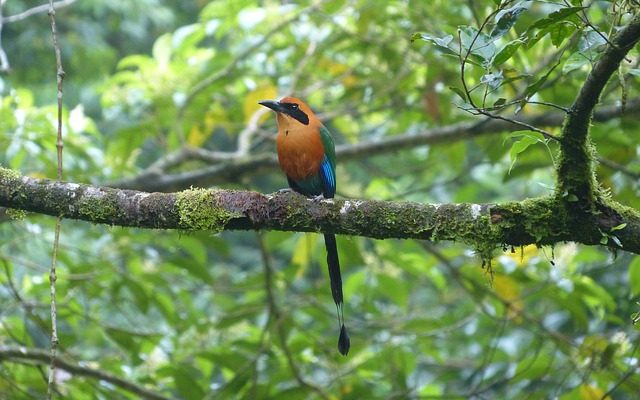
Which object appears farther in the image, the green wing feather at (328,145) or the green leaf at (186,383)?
the green wing feather at (328,145)

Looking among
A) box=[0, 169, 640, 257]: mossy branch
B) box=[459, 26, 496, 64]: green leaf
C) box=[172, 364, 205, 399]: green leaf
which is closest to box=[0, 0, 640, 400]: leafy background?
box=[172, 364, 205, 399]: green leaf

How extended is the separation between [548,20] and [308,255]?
294 centimetres

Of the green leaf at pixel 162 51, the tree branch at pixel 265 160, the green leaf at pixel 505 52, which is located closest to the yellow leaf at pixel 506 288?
the tree branch at pixel 265 160

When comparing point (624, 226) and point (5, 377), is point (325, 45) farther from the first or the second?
point (624, 226)

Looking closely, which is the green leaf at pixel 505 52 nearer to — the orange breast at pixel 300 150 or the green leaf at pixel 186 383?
the orange breast at pixel 300 150

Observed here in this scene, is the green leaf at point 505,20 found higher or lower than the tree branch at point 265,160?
lower

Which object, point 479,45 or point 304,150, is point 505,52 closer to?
point 479,45

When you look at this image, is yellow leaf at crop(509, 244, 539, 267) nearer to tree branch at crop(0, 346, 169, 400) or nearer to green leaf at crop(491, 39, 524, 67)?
tree branch at crop(0, 346, 169, 400)

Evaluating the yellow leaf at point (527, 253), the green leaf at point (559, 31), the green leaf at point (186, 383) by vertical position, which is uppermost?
the yellow leaf at point (527, 253)

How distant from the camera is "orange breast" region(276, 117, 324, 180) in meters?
4.29

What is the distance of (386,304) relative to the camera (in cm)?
941

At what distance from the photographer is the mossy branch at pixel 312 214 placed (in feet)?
8.45

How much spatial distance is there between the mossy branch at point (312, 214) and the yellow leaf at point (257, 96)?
2832mm

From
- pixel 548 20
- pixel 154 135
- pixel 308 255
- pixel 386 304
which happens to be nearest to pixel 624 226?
pixel 548 20
